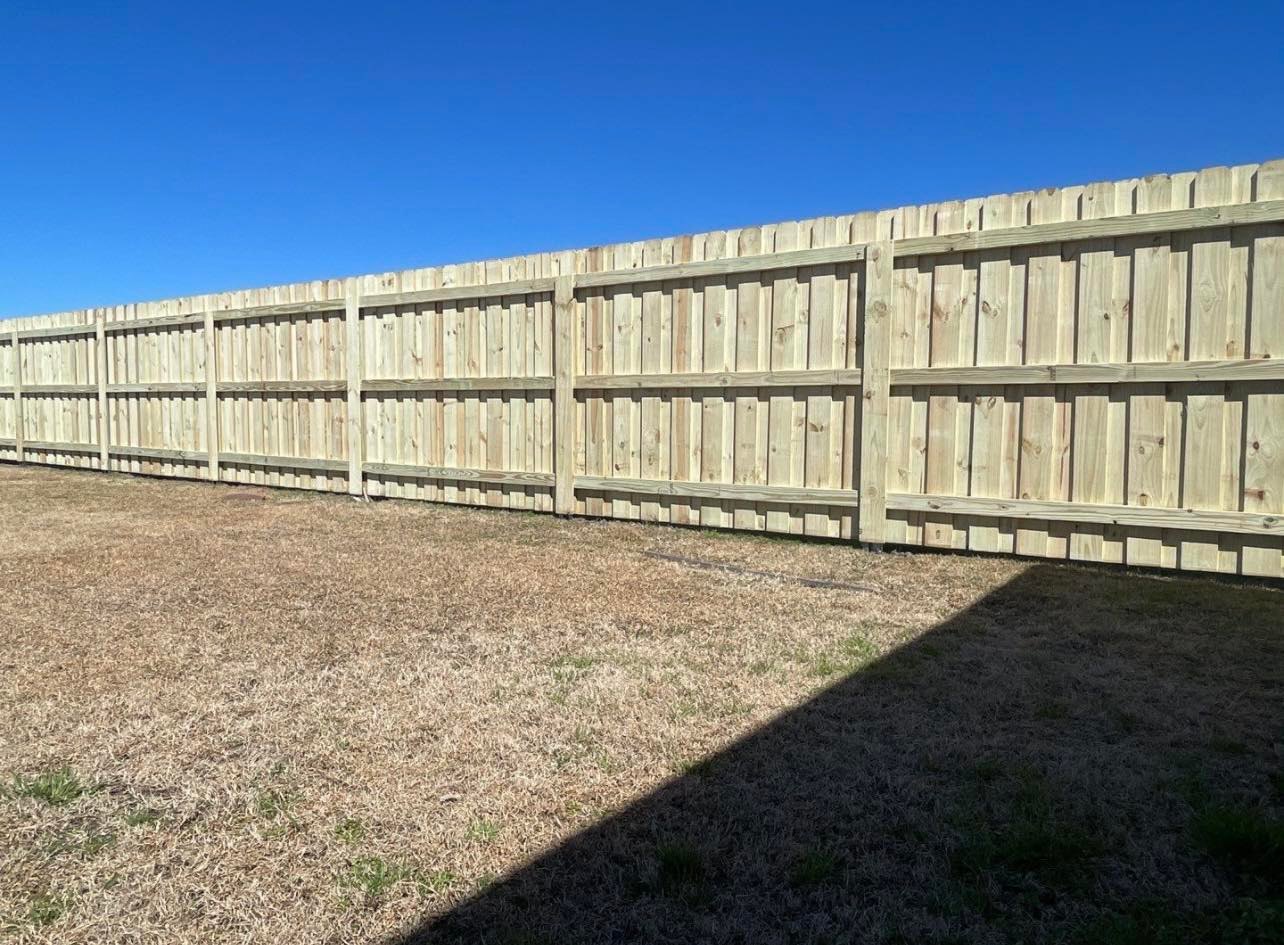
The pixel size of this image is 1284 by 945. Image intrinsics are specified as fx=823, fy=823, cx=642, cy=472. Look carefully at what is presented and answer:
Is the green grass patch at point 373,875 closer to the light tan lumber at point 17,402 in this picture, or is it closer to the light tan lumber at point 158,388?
the light tan lumber at point 158,388

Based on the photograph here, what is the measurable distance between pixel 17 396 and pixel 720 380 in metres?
A: 11.7

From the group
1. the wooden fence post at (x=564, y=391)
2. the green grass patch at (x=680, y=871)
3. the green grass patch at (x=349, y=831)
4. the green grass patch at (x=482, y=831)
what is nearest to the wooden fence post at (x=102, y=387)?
the wooden fence post at (x=564, y=391)

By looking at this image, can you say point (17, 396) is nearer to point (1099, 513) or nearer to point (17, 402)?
point (17, 402)

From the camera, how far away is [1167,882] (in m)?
1.68

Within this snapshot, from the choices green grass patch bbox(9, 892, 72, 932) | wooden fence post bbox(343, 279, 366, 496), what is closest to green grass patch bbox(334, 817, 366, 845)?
green grass patch bbox(9, 892, 72, 932)

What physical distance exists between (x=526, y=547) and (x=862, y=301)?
9.01 feet

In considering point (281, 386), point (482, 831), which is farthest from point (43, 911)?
point (281, 386)

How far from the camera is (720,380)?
5789 millimetres

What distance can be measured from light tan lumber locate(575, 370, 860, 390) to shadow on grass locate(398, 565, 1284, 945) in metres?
2.64

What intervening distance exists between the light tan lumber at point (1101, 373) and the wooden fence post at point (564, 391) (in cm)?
256

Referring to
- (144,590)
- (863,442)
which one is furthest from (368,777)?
(863,442)

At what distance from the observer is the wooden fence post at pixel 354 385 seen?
25.8 feet

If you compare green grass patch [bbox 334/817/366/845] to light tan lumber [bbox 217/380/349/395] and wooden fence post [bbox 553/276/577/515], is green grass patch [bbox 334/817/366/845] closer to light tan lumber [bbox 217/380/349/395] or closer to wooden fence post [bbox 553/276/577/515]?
wooden fence post [bbox 553/276/577/515]

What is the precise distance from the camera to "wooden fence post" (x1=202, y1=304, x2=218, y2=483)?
30.3ft
